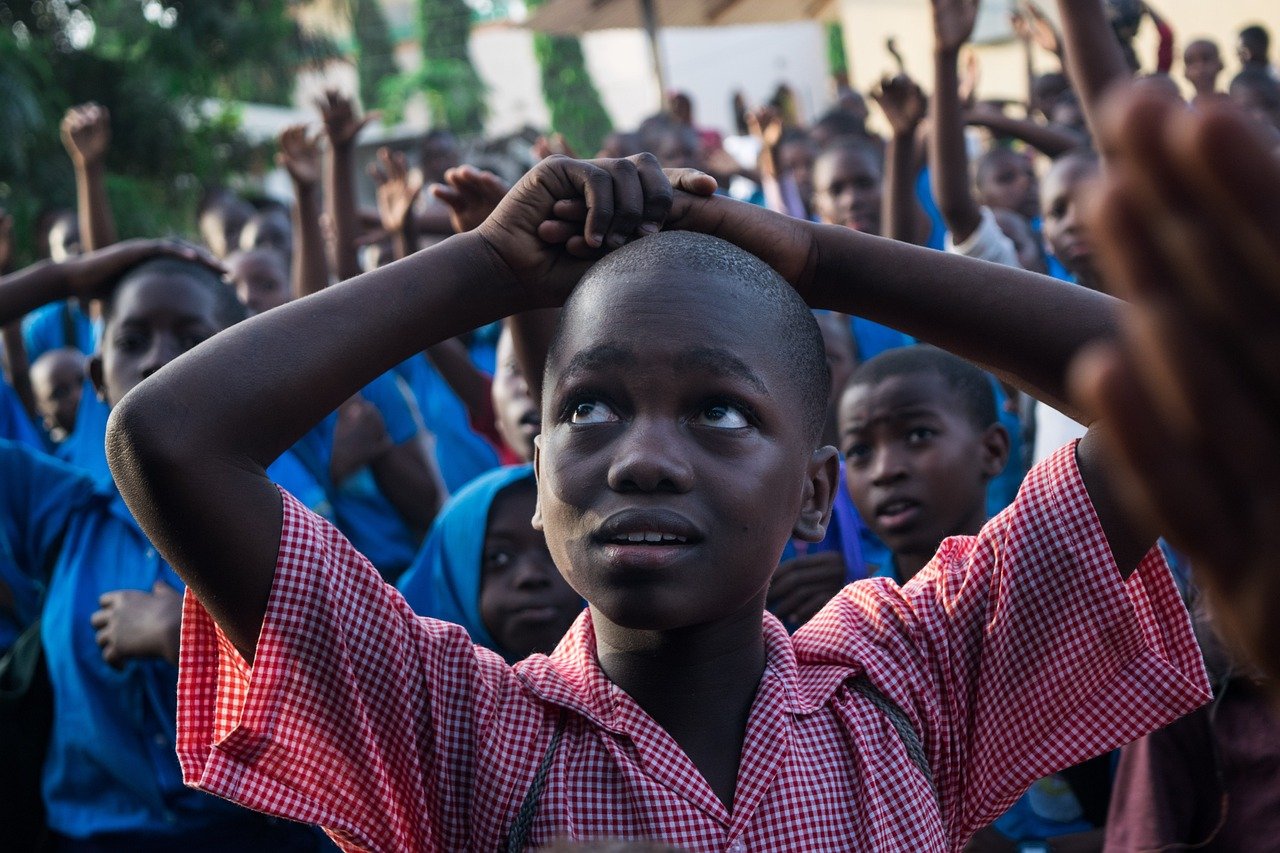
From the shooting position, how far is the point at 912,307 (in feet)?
5.71

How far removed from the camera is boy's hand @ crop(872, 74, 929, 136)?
363 cm

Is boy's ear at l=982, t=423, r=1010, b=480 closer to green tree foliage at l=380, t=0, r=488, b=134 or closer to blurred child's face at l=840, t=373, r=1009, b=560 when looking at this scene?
blurred child's face at l=840, t=373, r=1009, b=560

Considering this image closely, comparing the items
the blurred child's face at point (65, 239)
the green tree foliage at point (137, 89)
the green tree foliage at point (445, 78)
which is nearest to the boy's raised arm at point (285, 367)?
the blurred child's face at point (65, 239)

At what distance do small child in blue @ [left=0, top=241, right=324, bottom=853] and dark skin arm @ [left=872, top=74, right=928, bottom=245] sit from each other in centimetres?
192

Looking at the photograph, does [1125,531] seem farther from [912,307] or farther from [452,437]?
[452,437]

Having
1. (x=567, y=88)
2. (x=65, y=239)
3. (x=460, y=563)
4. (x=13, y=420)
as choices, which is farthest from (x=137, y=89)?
(x=567, y=88)

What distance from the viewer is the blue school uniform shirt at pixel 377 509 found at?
12.3 ft

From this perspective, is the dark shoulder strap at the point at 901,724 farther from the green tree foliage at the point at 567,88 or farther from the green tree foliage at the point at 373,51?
the green tree foliage at the point at 373,51

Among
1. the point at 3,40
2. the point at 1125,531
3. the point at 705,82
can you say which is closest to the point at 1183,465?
the point at 1125,531

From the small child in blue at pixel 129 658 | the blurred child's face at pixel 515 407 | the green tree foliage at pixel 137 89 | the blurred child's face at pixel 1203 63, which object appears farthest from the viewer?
the green tree foliage at pixel 137 89

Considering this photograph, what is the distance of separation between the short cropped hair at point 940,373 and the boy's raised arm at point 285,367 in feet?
4.31

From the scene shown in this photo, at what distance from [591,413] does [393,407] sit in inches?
A: 98.5

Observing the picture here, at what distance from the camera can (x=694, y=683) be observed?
5.33 feet

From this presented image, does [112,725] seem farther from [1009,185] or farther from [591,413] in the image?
[1009,185]
